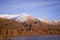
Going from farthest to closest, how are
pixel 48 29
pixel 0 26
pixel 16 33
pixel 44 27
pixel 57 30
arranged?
pixel 44 27 < pixel 48 29 < pixel 57 30 < pixel 16 33 < pixel 0 26

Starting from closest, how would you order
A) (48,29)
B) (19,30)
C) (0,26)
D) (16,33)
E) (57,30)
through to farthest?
1. (0,26)
2. (16,33)
3. (19,30)
4. (57,30)
5. (48,29)

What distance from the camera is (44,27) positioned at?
48906 mm

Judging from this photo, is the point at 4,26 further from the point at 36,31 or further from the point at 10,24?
the point at 36,31

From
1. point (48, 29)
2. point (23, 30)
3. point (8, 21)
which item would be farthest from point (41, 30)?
point (8, 21)

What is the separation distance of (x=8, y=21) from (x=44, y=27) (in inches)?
573

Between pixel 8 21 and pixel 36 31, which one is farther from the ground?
pixel 8 21

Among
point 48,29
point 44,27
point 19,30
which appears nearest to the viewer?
point 19,30

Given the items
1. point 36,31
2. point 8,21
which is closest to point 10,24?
point 8,21

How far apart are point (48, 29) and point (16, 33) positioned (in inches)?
521

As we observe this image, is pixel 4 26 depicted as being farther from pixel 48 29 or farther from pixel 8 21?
pixel 48 29

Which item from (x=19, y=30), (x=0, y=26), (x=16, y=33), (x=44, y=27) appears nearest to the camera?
(x=0, y=26)

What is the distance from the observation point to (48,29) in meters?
45.9

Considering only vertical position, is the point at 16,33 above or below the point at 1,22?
below

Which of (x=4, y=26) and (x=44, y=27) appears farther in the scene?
(x=44, y=27)
